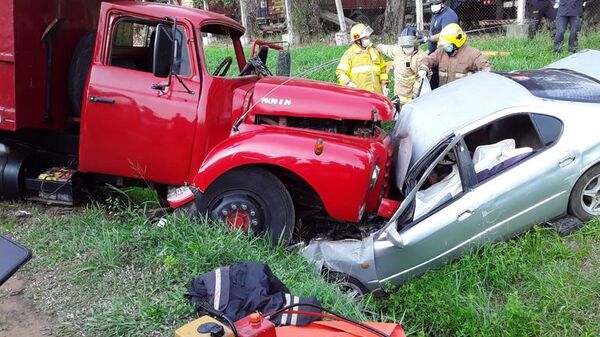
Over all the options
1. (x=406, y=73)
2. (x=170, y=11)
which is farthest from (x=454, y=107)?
(x=170, y=11)

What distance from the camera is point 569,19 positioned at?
10.1m

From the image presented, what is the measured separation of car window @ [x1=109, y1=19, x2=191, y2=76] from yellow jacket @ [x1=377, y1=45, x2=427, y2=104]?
3.32 meters

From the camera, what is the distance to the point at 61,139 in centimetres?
570

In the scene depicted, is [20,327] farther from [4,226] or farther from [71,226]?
[4,226]

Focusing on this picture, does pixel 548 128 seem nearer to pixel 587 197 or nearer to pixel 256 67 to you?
pixel 587 197

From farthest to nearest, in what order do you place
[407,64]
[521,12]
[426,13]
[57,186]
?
[426,13]
[521,12]
[407,64]
[57,186]

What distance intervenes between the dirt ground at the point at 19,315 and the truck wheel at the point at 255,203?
1515 mm

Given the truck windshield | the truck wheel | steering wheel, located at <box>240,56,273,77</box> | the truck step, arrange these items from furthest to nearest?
steering wheel, located at <box>240,56,273,77</box>
the truck step
the truck windshield
the truck wheel

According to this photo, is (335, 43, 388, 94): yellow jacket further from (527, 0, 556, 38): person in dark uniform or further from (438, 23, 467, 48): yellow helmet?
(527, 0, 556, 38): person in dark uniform

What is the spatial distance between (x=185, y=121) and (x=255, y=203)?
3.02 feet

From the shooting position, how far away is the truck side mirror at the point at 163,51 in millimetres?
4465

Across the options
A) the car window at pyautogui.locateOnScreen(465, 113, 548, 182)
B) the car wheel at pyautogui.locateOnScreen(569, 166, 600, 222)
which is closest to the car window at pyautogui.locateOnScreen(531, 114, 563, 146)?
the car window at pyautogui.locateOnScreen(465, 113, 548, 182)

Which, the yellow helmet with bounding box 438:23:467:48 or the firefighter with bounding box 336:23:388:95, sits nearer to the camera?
the yellow helmet with bounding box 438:23:467:48

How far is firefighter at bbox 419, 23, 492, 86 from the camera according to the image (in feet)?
21.8
